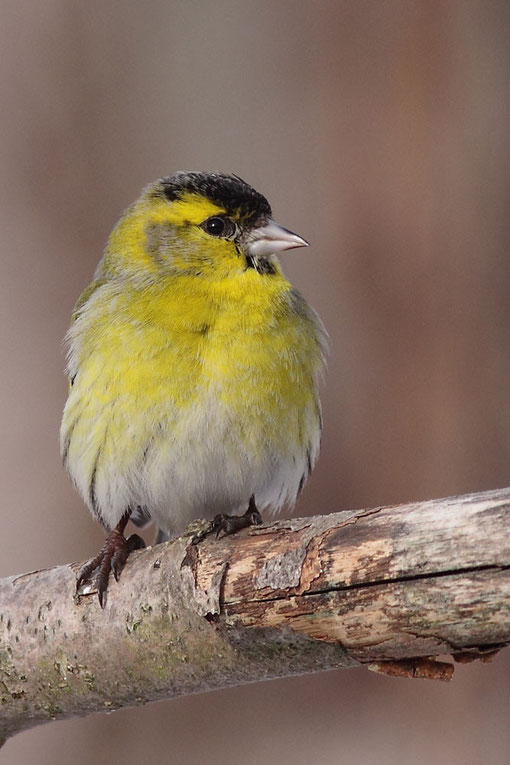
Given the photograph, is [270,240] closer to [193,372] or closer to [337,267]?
[193,372]

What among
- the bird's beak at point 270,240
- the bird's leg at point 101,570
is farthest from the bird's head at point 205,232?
the bird's leg at point 101,570

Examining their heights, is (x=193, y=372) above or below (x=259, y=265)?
below

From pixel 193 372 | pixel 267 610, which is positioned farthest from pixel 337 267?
pixel 267 610

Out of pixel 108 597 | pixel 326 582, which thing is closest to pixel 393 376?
pixel 108 597

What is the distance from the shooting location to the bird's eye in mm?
3334

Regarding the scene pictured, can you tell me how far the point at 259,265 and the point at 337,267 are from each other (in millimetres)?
901

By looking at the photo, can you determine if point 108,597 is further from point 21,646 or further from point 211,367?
point 211,367

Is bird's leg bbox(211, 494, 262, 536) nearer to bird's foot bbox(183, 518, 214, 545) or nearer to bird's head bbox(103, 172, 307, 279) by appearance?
bird's foot bbox(183, 518, 214, 545)

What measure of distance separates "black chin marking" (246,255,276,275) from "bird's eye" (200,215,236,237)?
112 millimetres

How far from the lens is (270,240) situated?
10.7 ft

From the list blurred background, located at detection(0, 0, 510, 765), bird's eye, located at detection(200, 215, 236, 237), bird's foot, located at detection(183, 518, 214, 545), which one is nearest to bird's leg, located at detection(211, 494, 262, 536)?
bird's foot, located at detection(183, 518, 214, 545)

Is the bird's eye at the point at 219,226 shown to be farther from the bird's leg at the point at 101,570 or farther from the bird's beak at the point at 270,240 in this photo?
the bird's leg at the point at 101,570

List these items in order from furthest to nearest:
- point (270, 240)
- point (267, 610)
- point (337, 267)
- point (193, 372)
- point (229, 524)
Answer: point (337, 267)
point (270, 240)
point (193, 372)
point (229, 524)
point (267, 610)

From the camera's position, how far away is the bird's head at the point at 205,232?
129 inches
